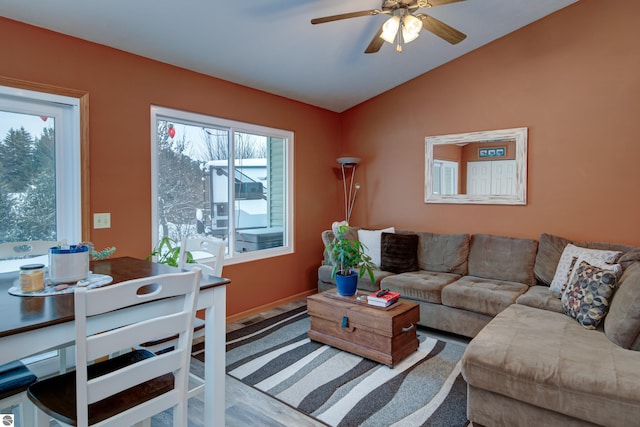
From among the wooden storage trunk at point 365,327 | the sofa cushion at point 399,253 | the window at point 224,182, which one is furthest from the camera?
the sofa cushion at point 399,253

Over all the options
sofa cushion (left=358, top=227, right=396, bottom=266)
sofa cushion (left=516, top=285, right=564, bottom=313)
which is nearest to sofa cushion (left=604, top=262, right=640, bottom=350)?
sofa cushion (left=516, top=285, right=564, bottom=313)

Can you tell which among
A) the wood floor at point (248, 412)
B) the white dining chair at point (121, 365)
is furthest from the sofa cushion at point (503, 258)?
the white dining chair at point (121, 365)

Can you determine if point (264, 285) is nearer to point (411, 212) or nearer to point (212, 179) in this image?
point (212, 179)

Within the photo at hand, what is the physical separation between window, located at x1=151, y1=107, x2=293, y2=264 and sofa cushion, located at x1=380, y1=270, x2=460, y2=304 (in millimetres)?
1400

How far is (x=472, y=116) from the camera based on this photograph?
13.4 ft

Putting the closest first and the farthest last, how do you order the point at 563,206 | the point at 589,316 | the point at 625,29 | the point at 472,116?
the point at 589,316, the point at 625,29, the point at 563,206, the point at 472,116

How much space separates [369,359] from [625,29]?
353 centimetres

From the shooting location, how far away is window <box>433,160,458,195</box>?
4242 millimetres

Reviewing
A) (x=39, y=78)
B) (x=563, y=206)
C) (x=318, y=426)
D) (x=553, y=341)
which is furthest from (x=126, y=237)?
(x=563, y=206)

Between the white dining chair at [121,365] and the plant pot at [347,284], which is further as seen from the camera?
the plant pot at [347,284]

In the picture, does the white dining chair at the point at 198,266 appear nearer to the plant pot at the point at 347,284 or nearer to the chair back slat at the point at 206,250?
the chair back slat at the point at 206,250

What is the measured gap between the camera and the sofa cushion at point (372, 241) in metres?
4.27

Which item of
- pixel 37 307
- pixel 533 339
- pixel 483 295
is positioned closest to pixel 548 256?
pixel 483 295

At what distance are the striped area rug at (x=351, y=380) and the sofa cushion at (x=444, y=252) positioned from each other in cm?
87
